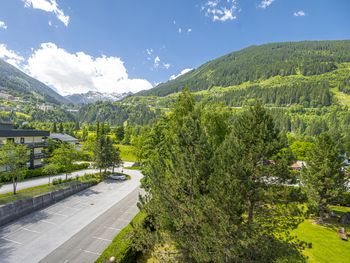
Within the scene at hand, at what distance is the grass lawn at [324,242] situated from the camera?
19.6 metres

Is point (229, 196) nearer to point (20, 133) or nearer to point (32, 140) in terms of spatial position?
point (20, 133)

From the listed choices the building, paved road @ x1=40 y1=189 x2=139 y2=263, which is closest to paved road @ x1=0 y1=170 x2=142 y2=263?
paved road @ x1=40 y1=189 x2=139 y2=263

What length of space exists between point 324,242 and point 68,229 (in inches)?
1091

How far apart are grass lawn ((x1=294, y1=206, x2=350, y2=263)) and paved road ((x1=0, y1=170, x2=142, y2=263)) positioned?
20.0 meters

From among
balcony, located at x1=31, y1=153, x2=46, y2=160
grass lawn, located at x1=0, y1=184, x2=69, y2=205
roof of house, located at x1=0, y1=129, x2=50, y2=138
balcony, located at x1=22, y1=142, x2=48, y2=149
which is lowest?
grass lawn, located at x1=0, y1=184, x2=69, y2=205

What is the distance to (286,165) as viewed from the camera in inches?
562

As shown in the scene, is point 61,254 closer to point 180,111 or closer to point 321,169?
point 180,111

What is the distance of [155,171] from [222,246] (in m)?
6.36

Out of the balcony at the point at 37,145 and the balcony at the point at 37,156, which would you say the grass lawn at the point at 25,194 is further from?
the balcony at the point at 37,145

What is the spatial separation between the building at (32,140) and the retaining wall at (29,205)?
1789 cm

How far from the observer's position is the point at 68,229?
2266 centimetres

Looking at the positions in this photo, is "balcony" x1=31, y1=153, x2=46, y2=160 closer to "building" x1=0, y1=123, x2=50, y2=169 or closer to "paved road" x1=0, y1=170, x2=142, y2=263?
"building" x1=0, y1=123, x2=50, y2=169

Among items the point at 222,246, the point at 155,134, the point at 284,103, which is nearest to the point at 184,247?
the point at 222,246

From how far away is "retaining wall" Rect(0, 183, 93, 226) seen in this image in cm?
2294
